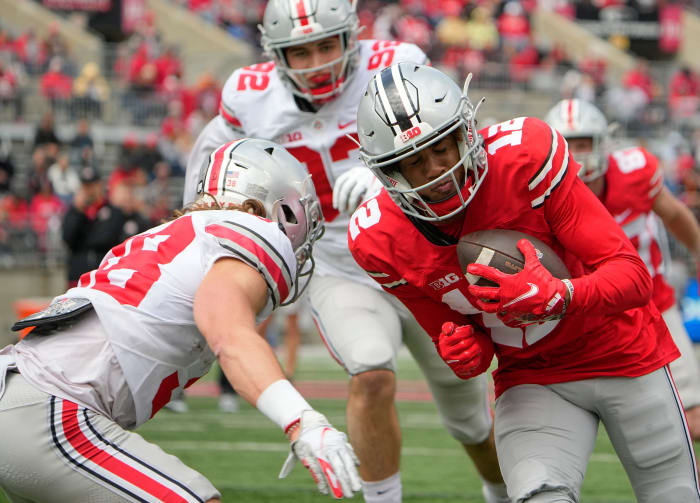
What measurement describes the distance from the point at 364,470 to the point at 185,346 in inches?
66.7

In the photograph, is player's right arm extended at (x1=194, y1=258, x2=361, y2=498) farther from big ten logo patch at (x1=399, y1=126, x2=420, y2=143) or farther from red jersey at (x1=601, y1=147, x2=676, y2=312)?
red jersey at (x1=601, y1=147, x2=676, y2=312)

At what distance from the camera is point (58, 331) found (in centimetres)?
290

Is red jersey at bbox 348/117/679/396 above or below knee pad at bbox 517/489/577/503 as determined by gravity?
above

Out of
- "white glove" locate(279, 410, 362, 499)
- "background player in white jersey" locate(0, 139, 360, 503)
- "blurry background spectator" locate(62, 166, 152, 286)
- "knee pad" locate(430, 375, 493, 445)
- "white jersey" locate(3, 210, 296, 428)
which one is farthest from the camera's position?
"blurry background spectator" locate(62, 166, 152, 286)

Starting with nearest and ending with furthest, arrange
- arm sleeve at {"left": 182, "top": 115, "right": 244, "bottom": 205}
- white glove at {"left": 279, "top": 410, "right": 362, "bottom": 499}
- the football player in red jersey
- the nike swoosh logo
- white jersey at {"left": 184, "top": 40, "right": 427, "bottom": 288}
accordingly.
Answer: white glove at {"left": 279, "top": 410, "right": 362, "bottom": 499}
the nike swoosh logo
the football player in red jersey
white jersey at {"left": 184, "top": 40, "right": 427, "bottom": 288}
arm sleeve at {"left": 182, "top": 115, "right": 244, "bottom": 205}

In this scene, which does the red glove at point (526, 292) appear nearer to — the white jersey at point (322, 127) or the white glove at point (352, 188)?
the white glove at point (352, 188)

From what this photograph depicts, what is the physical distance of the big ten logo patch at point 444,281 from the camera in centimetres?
330

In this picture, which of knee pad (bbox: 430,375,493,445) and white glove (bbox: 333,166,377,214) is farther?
knee pad (bbox: 430,375,493,445)

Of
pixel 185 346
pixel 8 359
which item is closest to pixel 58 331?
pixel 8 359

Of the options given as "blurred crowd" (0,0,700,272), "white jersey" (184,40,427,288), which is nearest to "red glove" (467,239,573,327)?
"white jersey" (184,40,427,288)

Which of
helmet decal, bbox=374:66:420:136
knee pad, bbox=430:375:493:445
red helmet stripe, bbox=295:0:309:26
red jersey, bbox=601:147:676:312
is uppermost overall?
helmet decal, bbox=374:66:420:136

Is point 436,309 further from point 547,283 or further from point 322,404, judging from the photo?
point 322,404

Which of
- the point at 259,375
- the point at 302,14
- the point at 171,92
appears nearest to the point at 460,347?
the point at 259,375

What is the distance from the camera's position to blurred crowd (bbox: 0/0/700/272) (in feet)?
45.0
